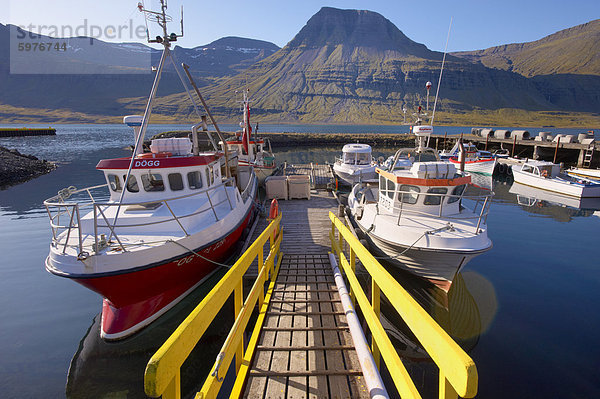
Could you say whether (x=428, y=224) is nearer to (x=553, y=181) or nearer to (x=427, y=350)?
(x=427, y=350)

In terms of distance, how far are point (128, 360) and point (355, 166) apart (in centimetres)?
1939

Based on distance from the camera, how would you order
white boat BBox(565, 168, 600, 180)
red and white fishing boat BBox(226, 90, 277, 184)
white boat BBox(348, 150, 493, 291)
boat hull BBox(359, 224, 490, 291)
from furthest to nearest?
1. white boat BBox(565, 168, 600, 180)
2. red and white fishing boat BBox(226, 90, 277, 184)
3. white boat BBox(348, 150, 493, 291)
4. boat hull BBox(359, 224, 490, 291)

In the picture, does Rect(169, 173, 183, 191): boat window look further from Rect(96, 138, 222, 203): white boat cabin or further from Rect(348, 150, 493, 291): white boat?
Rect(348, 150, 493, 291): white boat

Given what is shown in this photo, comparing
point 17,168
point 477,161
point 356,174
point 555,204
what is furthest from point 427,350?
point 17,168

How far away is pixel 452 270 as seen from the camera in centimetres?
832

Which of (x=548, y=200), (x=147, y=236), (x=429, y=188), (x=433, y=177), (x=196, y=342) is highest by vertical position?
(x=433, y=177)

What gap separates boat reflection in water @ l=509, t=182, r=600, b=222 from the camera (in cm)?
1853

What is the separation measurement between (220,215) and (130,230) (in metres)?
2.61

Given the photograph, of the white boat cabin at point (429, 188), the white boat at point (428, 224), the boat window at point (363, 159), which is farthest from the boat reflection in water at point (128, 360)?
the boat window at point (363, 159)

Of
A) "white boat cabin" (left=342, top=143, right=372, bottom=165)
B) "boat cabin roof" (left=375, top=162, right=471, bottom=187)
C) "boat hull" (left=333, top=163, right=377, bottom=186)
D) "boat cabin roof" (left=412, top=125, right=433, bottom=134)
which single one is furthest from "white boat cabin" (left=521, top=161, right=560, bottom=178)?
"boat cabin roof" (left=375, top=162, right=471, bottom=187)

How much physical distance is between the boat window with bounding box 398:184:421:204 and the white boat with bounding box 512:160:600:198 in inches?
773

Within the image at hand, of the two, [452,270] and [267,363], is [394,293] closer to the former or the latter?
[267,363]

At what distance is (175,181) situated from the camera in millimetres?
9500

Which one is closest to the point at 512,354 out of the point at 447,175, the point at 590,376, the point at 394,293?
the point at 590,376
